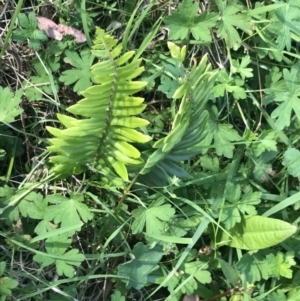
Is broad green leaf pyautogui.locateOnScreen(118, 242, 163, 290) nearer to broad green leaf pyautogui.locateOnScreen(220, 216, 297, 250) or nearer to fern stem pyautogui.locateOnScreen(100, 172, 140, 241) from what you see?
fern stem pyautogui.locateOnScreen(100, 172, 140, 241)

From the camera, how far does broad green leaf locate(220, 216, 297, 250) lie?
1.81 m

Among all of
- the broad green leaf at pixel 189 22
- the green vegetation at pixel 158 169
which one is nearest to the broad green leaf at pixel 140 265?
the green vegetation at pixel 158 169

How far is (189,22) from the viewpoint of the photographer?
1.86 metres

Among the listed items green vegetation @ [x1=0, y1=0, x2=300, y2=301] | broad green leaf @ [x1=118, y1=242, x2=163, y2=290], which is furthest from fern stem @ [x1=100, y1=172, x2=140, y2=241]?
broad green leaf @ [x1=118, y1=242, x2=163, y2=290]

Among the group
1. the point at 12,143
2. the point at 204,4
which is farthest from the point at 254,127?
the point at 12,143

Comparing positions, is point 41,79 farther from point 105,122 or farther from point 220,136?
point 220,136

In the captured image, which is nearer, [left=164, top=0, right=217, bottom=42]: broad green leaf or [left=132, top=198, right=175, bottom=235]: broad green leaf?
[left=132, top=198, right=175, bottom=235]: broad green leaf

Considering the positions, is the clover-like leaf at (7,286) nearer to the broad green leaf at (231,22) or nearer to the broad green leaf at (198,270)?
the broad green leaf at (198,270)

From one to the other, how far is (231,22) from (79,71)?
1.82 feet

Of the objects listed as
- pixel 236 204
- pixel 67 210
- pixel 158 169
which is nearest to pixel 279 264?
pixel 236 204

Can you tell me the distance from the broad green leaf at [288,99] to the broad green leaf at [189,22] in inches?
12.8

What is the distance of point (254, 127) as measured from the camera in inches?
80.0

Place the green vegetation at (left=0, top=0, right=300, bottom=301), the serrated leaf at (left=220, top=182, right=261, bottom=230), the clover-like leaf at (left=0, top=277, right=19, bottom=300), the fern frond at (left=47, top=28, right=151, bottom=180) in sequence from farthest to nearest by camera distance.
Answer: the serrated leaf at (left=220, top=182, right=261, bottom=230) < the green vegetation at (left=0, top=0, right=300, bottom=301) < the clover-like leaf at (left=0, top=277, right=19, bottom=300) < the fern frond at (left=47, top=28, right=151, bottom=180)

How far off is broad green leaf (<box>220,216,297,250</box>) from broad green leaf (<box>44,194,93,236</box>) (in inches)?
20.7
